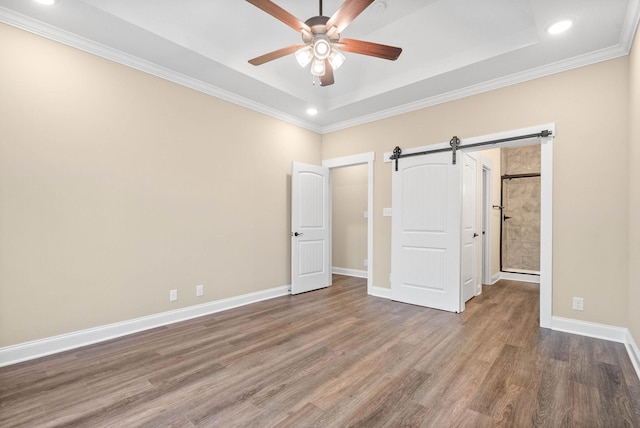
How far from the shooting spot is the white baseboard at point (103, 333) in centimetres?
253

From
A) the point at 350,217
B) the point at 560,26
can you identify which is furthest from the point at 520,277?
the point at 560,26

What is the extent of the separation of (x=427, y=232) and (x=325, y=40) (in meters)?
2.84

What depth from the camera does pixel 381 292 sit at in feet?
15.4

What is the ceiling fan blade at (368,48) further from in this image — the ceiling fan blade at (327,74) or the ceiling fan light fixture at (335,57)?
the ceiling fan blade at (327,74)

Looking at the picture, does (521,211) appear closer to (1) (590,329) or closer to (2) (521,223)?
(2) (521,223)

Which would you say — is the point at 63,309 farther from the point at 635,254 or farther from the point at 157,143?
the point at 635,254

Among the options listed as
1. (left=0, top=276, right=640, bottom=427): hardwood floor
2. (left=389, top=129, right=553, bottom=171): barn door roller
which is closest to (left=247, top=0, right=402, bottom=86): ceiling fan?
(left=389, top=129, right=553, bottom=171): barn door roller

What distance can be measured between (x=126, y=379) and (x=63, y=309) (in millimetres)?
1085

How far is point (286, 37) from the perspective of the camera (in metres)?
3.36

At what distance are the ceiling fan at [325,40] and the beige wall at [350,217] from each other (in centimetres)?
379

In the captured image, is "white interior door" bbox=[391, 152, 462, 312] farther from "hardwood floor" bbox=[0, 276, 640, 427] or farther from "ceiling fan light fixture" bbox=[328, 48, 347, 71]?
"ceiling fan light fixture" bbox=[328, 48, 347, 71]

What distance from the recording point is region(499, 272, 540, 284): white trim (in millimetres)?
5809

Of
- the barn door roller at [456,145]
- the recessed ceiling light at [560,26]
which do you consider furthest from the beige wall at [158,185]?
the recessed ceiling light at [560,26]

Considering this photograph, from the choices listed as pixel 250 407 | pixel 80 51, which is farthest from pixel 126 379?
pixel 80 51
